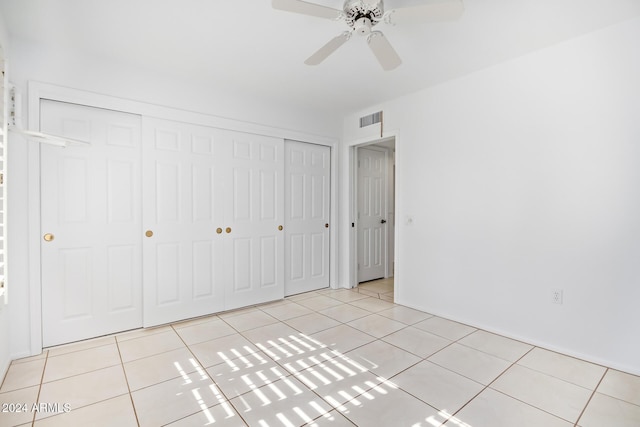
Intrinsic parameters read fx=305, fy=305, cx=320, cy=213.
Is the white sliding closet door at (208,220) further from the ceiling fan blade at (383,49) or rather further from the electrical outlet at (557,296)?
the electrical outlet at (557,296)

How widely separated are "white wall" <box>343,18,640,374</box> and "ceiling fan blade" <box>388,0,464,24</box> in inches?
56.6

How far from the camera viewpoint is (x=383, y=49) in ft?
6.30

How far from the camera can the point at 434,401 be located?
182 cm

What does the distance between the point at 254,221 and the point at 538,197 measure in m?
2.79

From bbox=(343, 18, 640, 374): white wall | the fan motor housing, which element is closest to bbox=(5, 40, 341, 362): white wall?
the fan motor housing

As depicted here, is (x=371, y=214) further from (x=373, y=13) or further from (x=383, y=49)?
(x=373, y=13)

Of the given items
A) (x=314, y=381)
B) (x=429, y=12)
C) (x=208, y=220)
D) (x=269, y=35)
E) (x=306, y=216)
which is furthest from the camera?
(x=306, y=216)

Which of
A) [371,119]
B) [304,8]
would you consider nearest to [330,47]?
[304,8]

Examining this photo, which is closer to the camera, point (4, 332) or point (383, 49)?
point (383, 49)

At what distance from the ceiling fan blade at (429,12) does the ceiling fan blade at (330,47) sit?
293 millimetres

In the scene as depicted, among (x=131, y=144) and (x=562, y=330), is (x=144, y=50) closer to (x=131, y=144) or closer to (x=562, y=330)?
(x=131, y=144)

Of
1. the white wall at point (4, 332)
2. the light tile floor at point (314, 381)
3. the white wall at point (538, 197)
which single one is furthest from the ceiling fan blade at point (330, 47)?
the light tile floor at point (314, 381)

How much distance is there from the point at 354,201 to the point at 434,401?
113 inches

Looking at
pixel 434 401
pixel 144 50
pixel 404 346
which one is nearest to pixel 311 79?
pixel 144 50
